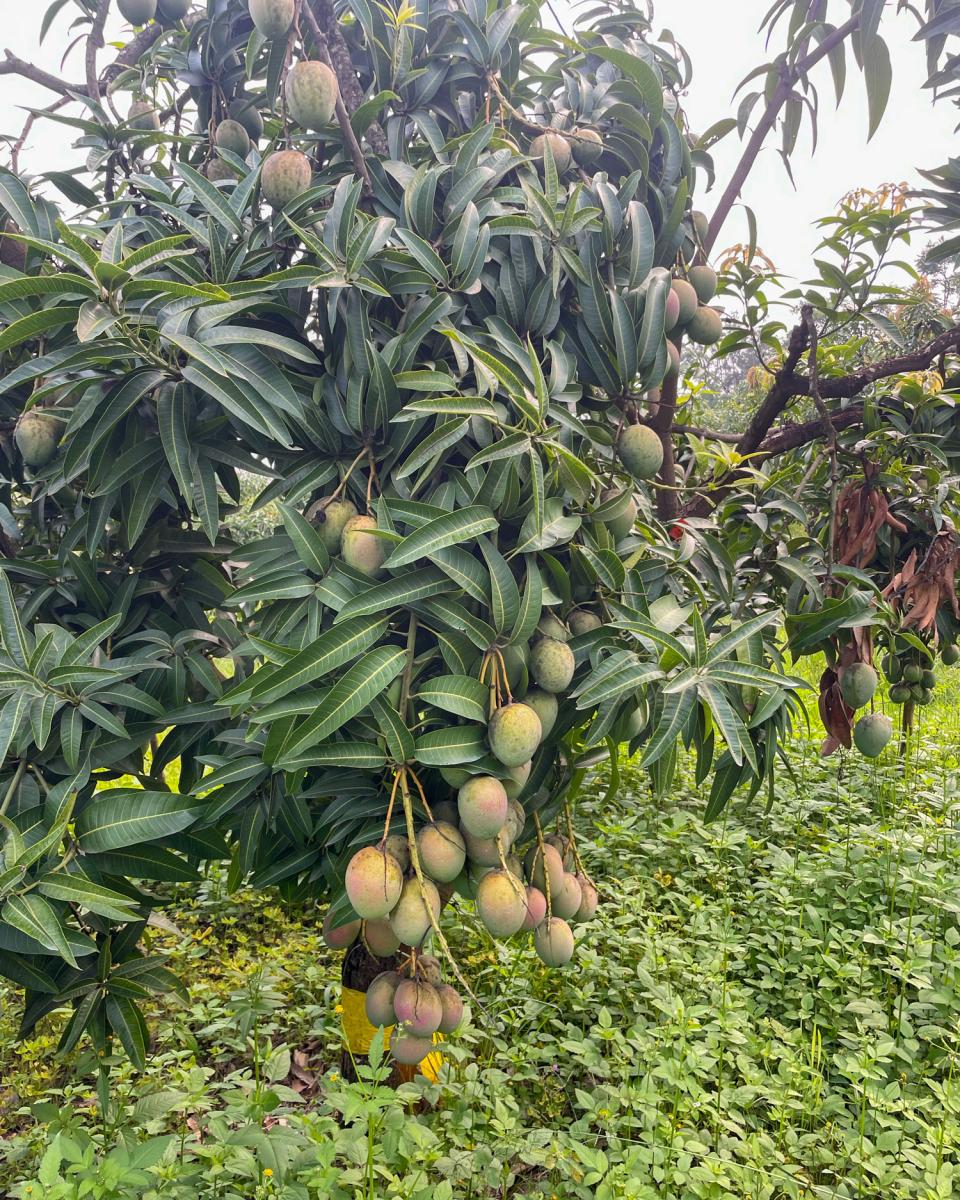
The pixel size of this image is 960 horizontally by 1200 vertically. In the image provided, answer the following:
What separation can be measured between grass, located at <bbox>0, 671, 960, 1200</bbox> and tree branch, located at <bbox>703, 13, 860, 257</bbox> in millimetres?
1450

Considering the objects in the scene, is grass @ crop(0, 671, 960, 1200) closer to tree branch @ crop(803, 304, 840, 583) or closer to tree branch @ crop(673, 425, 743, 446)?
tree branch @ crop(803, 304, 840, 583)

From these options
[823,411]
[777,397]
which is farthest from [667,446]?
[777,397]

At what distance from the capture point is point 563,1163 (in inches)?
52.2

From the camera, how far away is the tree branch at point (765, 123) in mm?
1552

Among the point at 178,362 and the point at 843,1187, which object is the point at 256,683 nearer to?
the point at 178,362

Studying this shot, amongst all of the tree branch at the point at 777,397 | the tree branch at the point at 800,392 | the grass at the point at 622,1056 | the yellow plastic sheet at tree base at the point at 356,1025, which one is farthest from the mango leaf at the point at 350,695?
the tree branch at the point at 777,397

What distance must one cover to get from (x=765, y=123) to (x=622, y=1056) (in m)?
1.82

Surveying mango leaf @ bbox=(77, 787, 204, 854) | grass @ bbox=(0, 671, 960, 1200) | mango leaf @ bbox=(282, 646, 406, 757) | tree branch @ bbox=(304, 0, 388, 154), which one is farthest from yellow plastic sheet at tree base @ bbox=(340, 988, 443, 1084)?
tree branch @ bbox=(304, 0, 388, 154)

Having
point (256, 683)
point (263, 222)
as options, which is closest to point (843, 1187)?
point (256, 683)

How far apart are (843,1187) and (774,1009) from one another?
2.04 feet

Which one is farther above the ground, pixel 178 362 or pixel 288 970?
pixel 178 362

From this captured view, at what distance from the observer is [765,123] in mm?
1598

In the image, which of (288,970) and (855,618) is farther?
(288,970)

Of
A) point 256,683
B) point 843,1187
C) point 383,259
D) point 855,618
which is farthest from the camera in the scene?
point 843,1187
